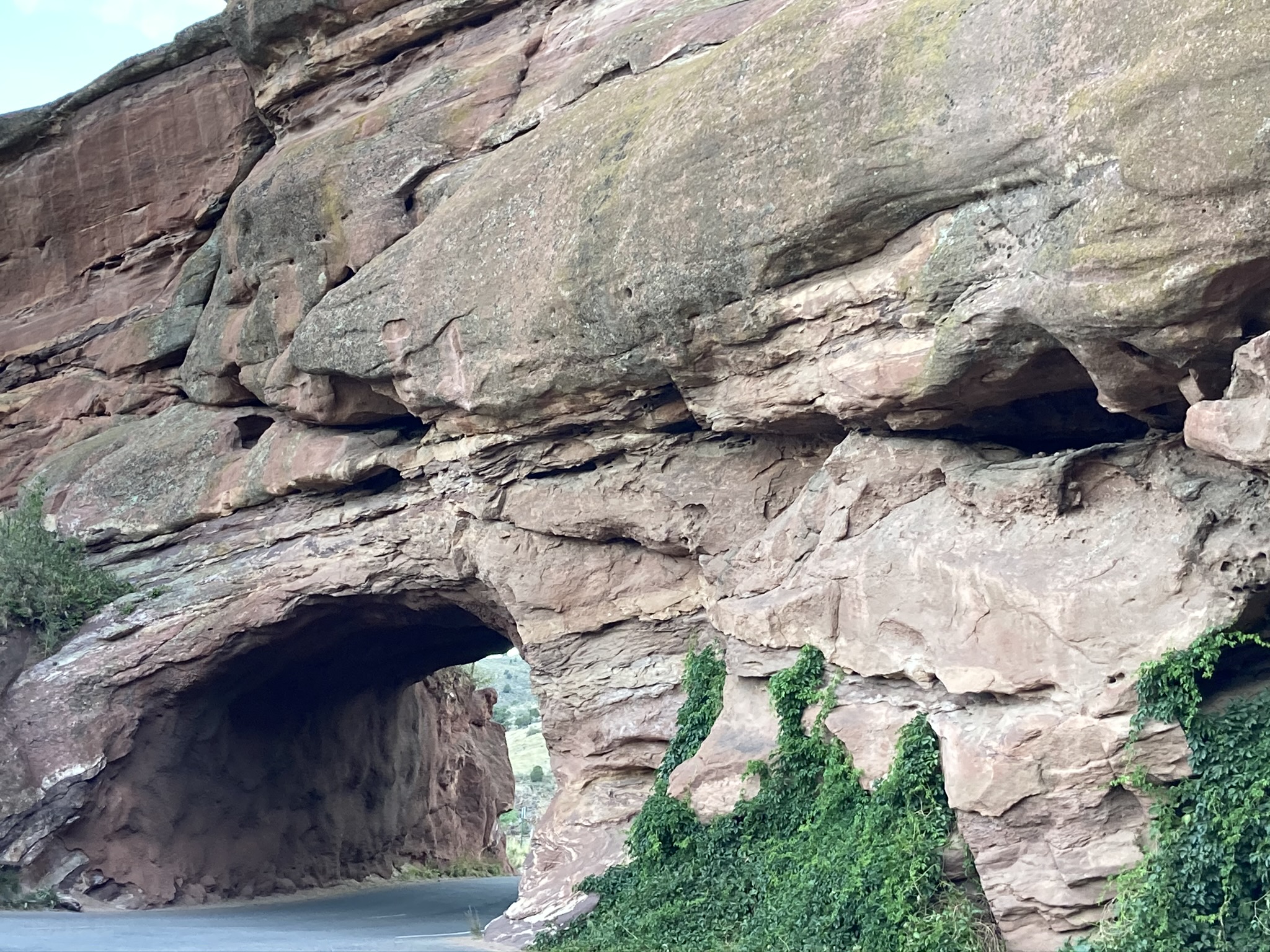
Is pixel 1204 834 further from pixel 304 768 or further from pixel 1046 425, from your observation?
pixel 304 768

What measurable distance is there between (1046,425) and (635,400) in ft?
13.6

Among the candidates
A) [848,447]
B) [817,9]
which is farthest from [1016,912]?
[817,9]

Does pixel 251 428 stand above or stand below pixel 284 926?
above

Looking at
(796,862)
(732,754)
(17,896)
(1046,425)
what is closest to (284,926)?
(17,896)

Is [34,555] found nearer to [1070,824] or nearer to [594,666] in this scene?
[594,666]

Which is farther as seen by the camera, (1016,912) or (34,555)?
(34,555)

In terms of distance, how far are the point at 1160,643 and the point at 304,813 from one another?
50.5 feet

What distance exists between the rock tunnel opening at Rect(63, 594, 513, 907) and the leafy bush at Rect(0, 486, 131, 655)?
5.50 feet

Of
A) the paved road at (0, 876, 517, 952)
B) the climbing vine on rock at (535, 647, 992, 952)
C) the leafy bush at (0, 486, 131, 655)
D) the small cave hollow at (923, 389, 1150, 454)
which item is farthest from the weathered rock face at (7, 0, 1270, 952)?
the paved road at (0, 876, 517, 952)

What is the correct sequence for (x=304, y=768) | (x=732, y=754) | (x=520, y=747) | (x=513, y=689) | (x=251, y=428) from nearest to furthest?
(x=732, y=754) < (x=251, y=428) < (x=304, y=768) < (x=520, y=747) < (x=513, y=689)

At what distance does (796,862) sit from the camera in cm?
1005

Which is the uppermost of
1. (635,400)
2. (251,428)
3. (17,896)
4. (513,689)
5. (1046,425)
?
(251,428)

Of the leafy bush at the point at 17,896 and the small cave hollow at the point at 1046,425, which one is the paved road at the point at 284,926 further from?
the small cave hollow at the point at 1046,425

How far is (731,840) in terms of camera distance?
10.8m
